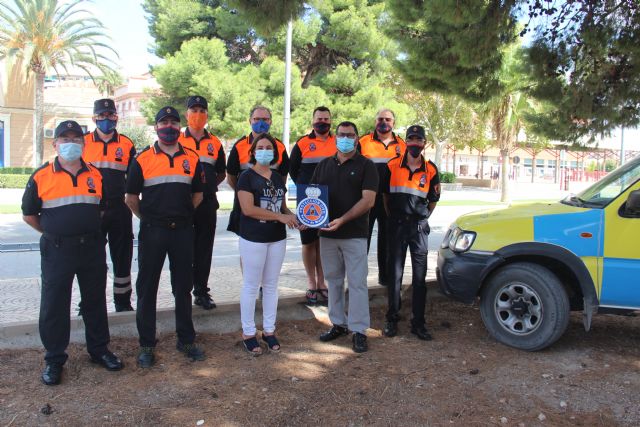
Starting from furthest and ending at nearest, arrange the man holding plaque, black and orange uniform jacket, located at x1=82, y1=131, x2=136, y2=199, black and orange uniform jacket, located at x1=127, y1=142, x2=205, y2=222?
black and orange uniform jacket, located at x1=82, y1=131, x2=136, y2=199 → the man holding plaque → black and orange uniform jacket, located at x1=127, y1=142, x2=205, y2=222

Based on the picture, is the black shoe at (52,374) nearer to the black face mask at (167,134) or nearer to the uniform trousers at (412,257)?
the black face mask at (167,134)

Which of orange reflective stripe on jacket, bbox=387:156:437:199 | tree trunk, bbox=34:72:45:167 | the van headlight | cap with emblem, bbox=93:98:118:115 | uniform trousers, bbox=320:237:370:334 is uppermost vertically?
tree trunk, bbox=34:72:45:167

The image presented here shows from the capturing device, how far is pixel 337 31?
26.1 meters

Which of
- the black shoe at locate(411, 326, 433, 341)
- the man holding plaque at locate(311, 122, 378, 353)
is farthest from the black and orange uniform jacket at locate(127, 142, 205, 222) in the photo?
the black shoe at locate(411, 326, 433, 341)

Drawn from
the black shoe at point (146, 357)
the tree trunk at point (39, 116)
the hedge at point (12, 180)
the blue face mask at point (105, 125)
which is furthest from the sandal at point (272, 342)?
the tree trunk at point (39, 116)

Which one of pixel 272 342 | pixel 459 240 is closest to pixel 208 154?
pixel 272 342

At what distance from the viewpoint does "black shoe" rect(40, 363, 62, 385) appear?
13.3 feet

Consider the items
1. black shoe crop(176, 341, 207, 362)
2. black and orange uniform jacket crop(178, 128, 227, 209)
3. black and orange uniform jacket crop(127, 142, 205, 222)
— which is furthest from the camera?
black and orange uniform jacket crop(178, 128, 227, 209)

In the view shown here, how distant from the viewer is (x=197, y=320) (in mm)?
5391

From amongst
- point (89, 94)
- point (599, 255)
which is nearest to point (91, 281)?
point (599, 255)

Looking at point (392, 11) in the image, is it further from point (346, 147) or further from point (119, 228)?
point (119, 228)

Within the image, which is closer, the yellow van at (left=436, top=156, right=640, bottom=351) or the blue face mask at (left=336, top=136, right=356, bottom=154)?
the yellow van at (left=436, top=156, right=640, bottom=351)

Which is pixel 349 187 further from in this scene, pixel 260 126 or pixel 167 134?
pixel 167 134

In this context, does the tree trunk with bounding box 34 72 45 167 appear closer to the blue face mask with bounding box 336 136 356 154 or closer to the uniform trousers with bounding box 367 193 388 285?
the uniform trousers with bounding box 367 193 388 285
